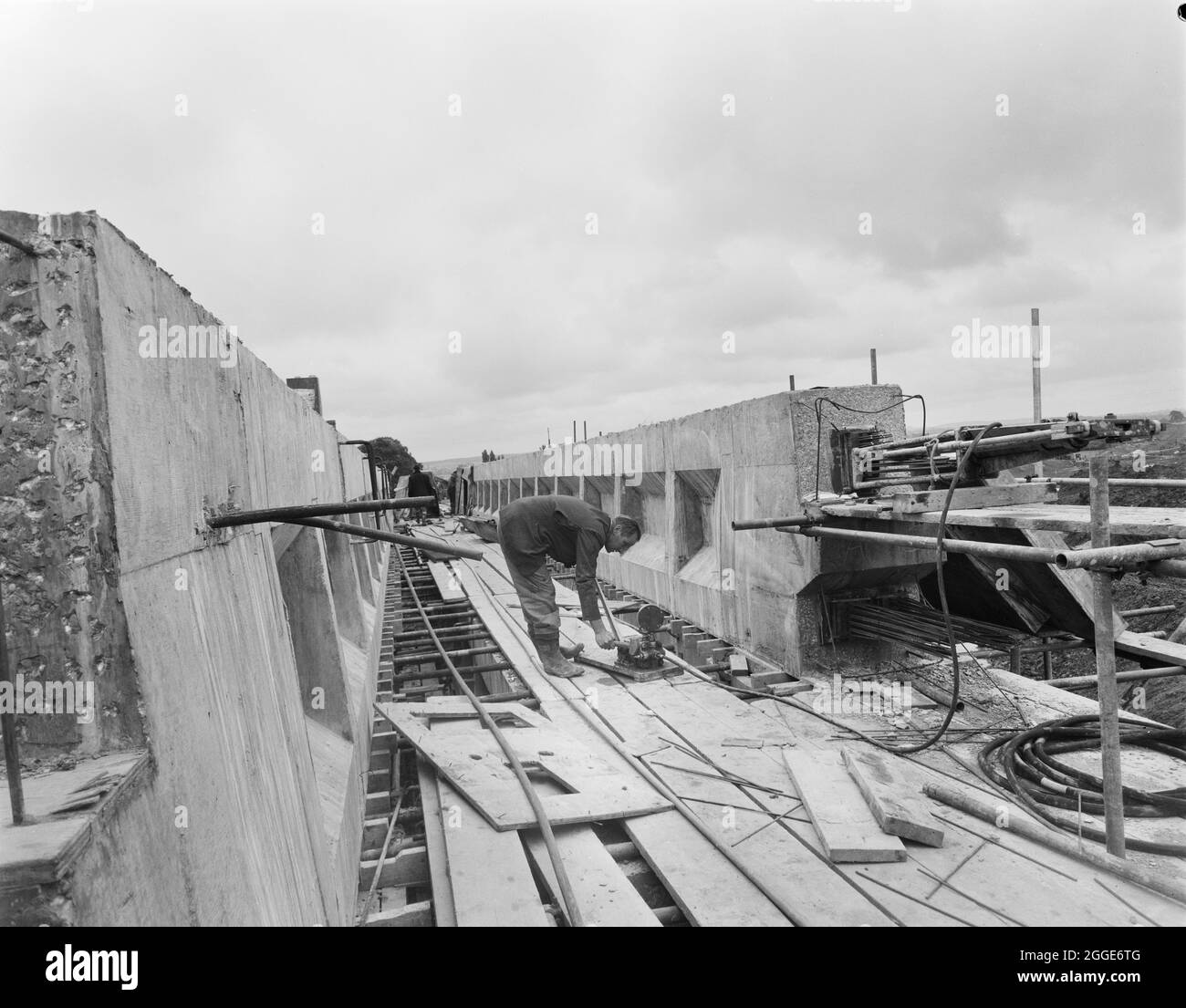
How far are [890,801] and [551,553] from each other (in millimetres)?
4119

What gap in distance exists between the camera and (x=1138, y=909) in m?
3.27

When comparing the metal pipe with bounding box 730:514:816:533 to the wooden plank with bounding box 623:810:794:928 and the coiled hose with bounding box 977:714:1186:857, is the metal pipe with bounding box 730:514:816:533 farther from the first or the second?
the wooden plank with bounding box 623:810:794:928

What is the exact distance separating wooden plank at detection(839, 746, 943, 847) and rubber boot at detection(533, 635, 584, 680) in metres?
2.88

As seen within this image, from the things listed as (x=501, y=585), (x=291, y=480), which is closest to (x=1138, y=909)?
(x=291, y=480)

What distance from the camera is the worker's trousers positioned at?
289 inches

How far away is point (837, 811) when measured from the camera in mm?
4184

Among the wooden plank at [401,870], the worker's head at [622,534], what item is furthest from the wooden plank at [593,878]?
the worker's head at [622,534]

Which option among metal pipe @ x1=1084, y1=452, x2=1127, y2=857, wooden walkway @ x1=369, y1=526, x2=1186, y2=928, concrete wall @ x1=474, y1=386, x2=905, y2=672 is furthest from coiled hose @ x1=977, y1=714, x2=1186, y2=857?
concrete wall @ x1=474, y1=386, x2=905, y2=672

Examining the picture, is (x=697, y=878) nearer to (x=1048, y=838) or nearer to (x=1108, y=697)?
(x=1048, y=838)

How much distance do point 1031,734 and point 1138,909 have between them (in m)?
1.81

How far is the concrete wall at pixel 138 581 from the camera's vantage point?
1.62 m

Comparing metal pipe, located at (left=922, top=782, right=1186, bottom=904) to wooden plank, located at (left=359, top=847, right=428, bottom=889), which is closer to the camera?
metal pipe, located at (left=922, top=782, right=1186, bottom=904)

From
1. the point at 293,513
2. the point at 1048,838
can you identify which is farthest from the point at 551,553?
the point at 293,513
